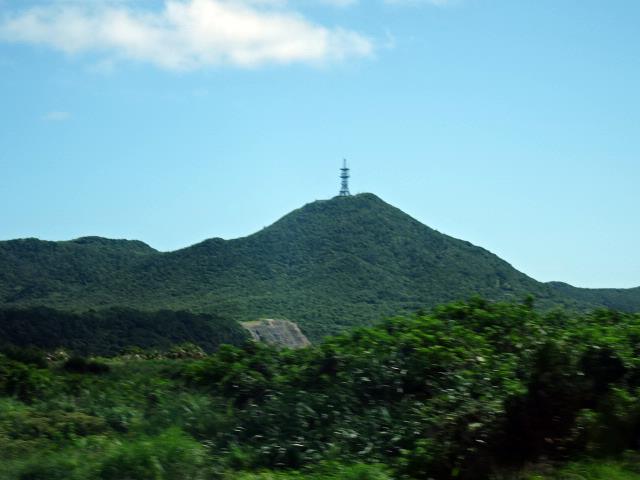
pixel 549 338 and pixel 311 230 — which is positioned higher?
pixel 311 230

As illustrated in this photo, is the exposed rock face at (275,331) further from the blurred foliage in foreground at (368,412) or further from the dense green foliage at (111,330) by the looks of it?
the blurred foliage in foreground at (368,412)

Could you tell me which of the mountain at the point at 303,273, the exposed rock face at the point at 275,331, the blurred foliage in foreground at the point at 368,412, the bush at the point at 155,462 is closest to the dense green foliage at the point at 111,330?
the exposed rock face at the point at 275,331

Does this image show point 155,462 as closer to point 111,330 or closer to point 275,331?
point 111,330

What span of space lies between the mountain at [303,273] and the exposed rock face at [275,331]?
267 centimetres

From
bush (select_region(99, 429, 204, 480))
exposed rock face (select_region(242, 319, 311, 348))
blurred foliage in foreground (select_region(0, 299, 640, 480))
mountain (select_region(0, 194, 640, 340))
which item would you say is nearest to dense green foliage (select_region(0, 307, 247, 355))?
exposed rock face (select_region(242, 319, 311, 348))

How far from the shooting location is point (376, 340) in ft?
27.4

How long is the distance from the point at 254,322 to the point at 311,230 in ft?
82.6

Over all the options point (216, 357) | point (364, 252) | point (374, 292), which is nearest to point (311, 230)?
point (364, 252)

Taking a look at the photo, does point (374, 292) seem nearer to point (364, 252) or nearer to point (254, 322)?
point (364, 252)

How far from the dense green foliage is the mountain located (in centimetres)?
869

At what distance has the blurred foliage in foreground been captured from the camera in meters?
6.62

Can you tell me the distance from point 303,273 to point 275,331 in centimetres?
1903

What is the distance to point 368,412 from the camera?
7.33m

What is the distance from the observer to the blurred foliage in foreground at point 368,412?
261 inches
